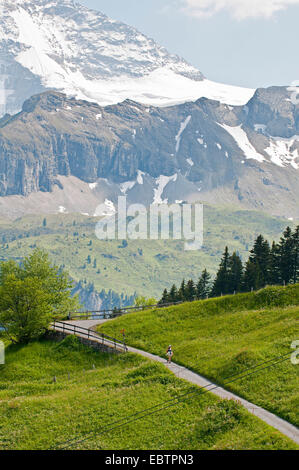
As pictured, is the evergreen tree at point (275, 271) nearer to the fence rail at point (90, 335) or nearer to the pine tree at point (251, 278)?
the pine tree at point (251, 278)

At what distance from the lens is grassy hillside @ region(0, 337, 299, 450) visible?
3562cm

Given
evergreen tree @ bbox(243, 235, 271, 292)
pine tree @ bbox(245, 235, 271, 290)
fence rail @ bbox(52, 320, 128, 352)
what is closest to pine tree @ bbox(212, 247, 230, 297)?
pine tree @ bbox(245, 235, 271, 290)

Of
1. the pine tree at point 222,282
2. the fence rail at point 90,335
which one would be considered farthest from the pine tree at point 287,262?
the fence rail at point 90,335

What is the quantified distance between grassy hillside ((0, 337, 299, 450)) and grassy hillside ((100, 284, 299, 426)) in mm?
3468

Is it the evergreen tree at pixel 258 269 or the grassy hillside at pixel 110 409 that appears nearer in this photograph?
the grassy hillside at pixel 110 409

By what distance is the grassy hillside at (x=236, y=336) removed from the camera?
41.2 meters

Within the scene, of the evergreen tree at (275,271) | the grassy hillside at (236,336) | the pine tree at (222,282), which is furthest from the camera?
the pine tree at (222,282)

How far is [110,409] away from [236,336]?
18.6 meters

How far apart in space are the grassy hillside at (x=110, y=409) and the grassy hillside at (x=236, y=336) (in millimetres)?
3468

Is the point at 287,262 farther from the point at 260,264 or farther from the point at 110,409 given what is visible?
the point at 110,409

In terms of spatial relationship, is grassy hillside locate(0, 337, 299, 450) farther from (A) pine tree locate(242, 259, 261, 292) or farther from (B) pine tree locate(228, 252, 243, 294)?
(B) pine tree locate(228, 252, 243, 294)

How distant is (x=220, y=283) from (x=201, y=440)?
6253 centimetres
